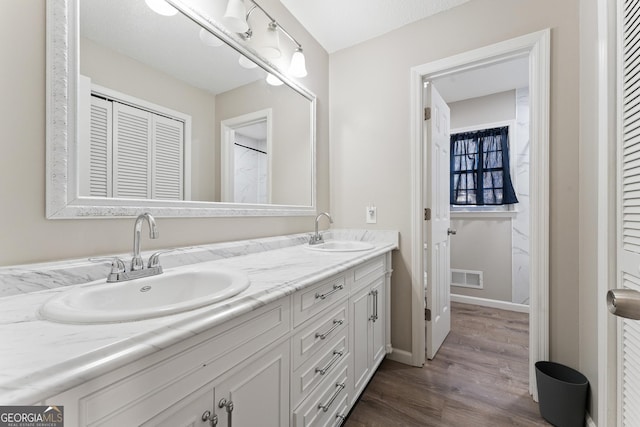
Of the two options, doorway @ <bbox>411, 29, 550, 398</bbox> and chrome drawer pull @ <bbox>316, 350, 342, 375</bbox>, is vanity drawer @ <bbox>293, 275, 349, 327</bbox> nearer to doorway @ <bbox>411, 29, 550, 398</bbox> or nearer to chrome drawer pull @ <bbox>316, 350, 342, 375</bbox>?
chrome drawer pull @ <bbox>316, 350, 342, 375</bbox>

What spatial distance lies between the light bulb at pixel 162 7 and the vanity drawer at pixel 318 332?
4.63ft

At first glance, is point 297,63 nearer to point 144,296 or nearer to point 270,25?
point 270,25

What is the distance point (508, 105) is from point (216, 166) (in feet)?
10.8

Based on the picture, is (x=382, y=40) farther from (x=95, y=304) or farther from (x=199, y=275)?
(x=95, y=304)

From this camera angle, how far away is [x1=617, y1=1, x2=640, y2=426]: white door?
812 mm

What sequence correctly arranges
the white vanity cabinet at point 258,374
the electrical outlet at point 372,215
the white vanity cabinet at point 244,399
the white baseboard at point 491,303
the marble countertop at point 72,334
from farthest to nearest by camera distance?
the white baseboard at point 491,303 → the electrical outlet at point 372,215 → the white vanity cabinet at point 244,399 → the white vanity cabinet at point 258,374 → the marble countertop at point 72,334

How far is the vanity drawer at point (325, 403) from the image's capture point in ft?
3.25

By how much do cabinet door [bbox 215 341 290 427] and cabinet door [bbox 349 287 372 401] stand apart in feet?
1.85

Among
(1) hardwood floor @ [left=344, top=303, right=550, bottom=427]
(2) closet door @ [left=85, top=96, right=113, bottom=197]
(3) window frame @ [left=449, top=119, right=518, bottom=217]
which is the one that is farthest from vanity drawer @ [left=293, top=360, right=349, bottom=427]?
(3) window frame @ [left=449, top=119, right=518, bottom=217]

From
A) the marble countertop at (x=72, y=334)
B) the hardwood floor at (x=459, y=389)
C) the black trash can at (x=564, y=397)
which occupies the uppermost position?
the marble countertop at (x=72, y=334)

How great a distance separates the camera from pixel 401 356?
193 cm

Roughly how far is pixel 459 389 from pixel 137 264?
6.13 feet

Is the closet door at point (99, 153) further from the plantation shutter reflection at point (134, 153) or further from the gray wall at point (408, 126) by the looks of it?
the gray wall at point (408, 126)

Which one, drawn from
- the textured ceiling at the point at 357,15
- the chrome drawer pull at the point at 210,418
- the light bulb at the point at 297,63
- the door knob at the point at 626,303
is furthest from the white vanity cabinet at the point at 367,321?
the textured ceiling at the point at 357,15
